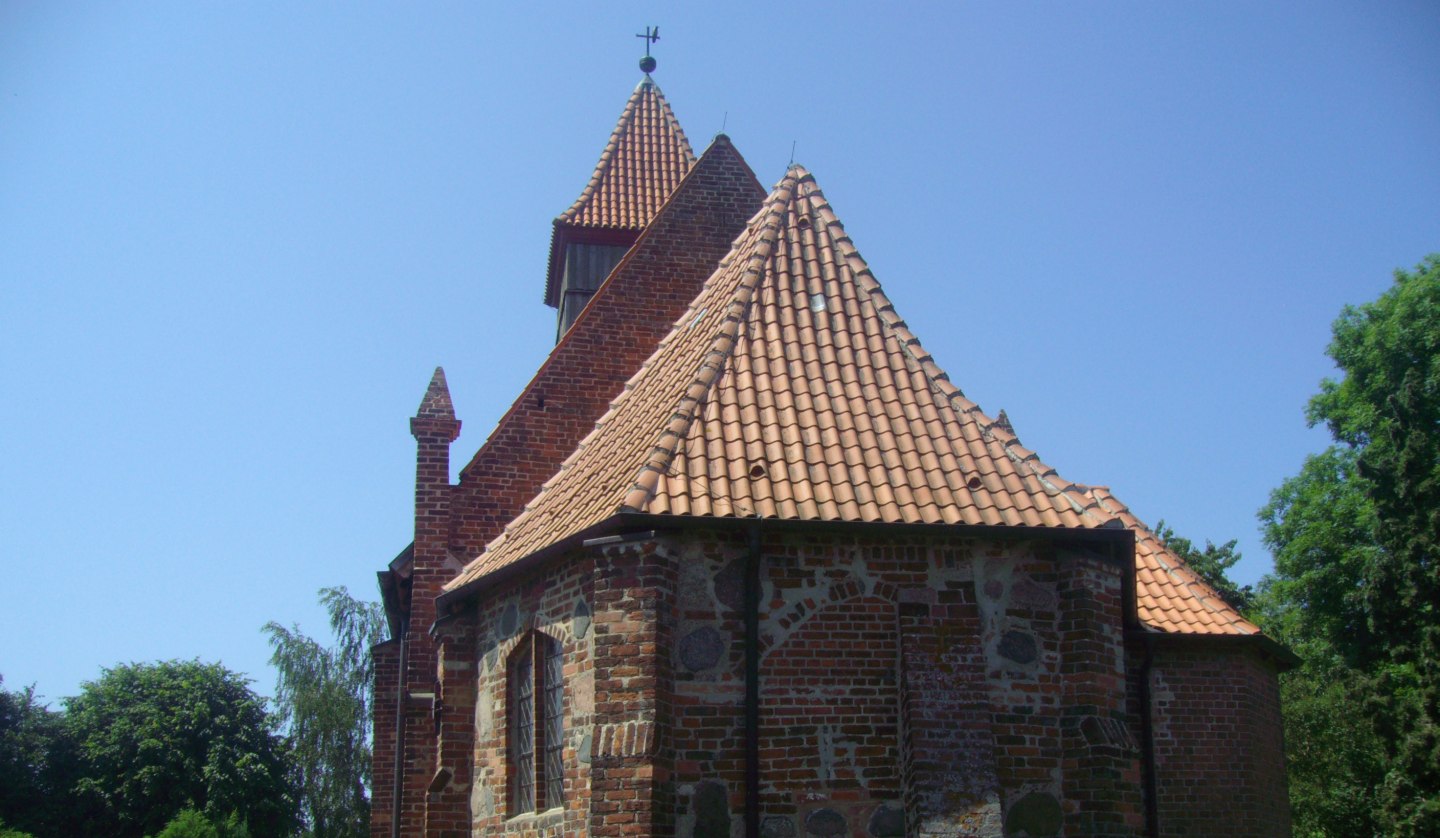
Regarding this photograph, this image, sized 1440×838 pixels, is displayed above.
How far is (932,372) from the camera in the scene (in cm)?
1215

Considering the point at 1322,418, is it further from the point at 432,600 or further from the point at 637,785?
the point at 637,785

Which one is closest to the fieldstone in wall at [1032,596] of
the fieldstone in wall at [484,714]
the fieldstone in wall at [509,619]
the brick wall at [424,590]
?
the fieldstone in wall at [509,619]

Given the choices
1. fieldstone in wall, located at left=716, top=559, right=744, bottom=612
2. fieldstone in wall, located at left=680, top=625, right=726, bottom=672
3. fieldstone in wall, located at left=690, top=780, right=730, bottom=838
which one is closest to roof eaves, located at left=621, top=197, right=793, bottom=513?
fieldstone in wall, located at left=716, top=559, right=744, bottom=612

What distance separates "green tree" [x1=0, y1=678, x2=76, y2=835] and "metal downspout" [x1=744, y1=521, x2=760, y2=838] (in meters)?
35.1

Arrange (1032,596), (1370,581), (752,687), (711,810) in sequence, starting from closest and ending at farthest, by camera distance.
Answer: (711,810)
(752,687)
(1032,596)
(1370,581)

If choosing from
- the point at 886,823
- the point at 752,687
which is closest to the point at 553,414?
the point at 752,687

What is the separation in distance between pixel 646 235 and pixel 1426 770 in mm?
17204

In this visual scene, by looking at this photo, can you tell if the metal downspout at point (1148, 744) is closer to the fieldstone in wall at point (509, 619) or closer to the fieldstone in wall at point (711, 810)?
the fieldstone in wall at point (711, 810)

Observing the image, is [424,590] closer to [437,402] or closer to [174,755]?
[437,402]

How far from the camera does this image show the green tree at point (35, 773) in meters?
38.1

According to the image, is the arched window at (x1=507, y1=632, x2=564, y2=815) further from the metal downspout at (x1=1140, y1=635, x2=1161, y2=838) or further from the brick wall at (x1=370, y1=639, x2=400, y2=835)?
the metal downspout at (x1=1140, y1=635, x2=1161, y2=838)

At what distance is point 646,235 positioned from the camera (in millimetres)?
17922

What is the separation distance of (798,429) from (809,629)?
1.81 metres

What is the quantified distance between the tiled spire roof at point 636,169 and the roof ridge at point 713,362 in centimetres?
768
